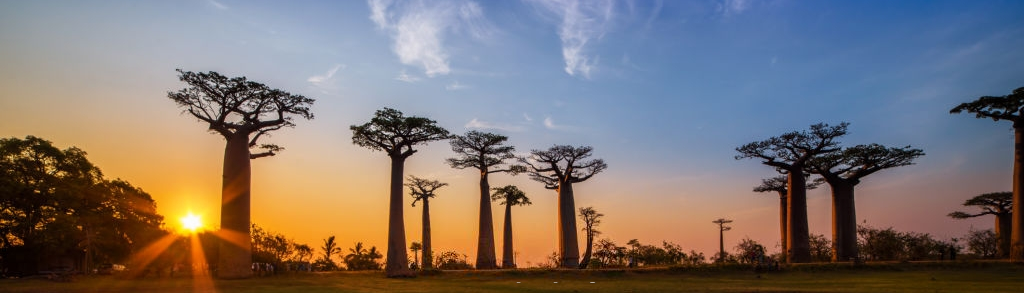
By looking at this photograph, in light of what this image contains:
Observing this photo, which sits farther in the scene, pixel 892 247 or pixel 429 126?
pixel 892 247

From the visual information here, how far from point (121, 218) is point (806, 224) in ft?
134

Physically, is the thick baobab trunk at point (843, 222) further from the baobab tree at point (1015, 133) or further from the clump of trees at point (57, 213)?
the clump of trees at point (57, 213)

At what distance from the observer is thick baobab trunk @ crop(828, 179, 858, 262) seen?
3694 cm

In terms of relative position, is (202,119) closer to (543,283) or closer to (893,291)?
(543,283)

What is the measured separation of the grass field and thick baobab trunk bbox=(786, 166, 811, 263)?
587 cm

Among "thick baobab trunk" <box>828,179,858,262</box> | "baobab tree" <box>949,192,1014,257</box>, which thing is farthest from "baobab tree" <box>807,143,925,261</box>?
"baobab tree" <box>949,192,1014,257</box>

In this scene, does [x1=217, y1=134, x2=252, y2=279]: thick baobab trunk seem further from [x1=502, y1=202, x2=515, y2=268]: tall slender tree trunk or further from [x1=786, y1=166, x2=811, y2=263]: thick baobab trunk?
[x1=786, y1=166, x2=811, y2=263]: thick baobab trunk

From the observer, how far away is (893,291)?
18656mm

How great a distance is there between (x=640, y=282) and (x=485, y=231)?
1755cm

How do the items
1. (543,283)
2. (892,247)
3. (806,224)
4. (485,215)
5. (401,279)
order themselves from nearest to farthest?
(543,283) → (401,279) → (806,224) → (892,247) → (485,215)

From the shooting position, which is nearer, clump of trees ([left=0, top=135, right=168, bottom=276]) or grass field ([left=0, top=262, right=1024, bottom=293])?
grass field ([left=0, top=262, right=1024, bottom=293])

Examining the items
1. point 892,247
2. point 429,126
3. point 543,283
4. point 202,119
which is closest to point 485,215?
point 429,126

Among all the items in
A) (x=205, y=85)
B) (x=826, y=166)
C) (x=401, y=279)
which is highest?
(x=205, y=85)

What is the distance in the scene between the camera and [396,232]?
31547mm
